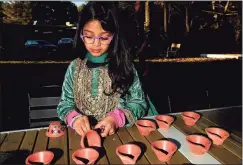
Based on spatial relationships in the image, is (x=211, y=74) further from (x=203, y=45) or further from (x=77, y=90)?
(x=203, y=45)

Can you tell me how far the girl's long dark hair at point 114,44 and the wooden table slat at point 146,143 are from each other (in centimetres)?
56

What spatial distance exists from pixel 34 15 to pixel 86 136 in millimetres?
37731

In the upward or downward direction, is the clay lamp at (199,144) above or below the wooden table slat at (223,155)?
above

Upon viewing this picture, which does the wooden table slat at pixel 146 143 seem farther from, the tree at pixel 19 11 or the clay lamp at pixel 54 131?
the tree at pixel 19 11

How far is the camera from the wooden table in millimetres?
1544

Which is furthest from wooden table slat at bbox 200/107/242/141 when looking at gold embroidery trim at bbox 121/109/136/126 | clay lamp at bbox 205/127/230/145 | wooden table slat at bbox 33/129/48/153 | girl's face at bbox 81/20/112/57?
wooden table slat at bbox 33/129/48/153

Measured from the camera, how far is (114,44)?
2.55 metres

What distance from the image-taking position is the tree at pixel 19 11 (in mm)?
36594

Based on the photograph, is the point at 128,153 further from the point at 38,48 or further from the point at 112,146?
the point at 38,48

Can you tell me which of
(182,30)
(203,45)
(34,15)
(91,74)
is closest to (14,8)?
(34,15)

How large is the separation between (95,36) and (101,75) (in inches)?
18.7

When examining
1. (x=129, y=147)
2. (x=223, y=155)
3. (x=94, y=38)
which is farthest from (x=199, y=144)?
(x=94, y=38)

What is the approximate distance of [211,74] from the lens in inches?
409

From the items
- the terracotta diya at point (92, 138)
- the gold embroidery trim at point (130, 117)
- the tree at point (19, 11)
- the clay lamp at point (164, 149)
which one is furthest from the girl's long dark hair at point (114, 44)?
the tree at point (19, 11)
